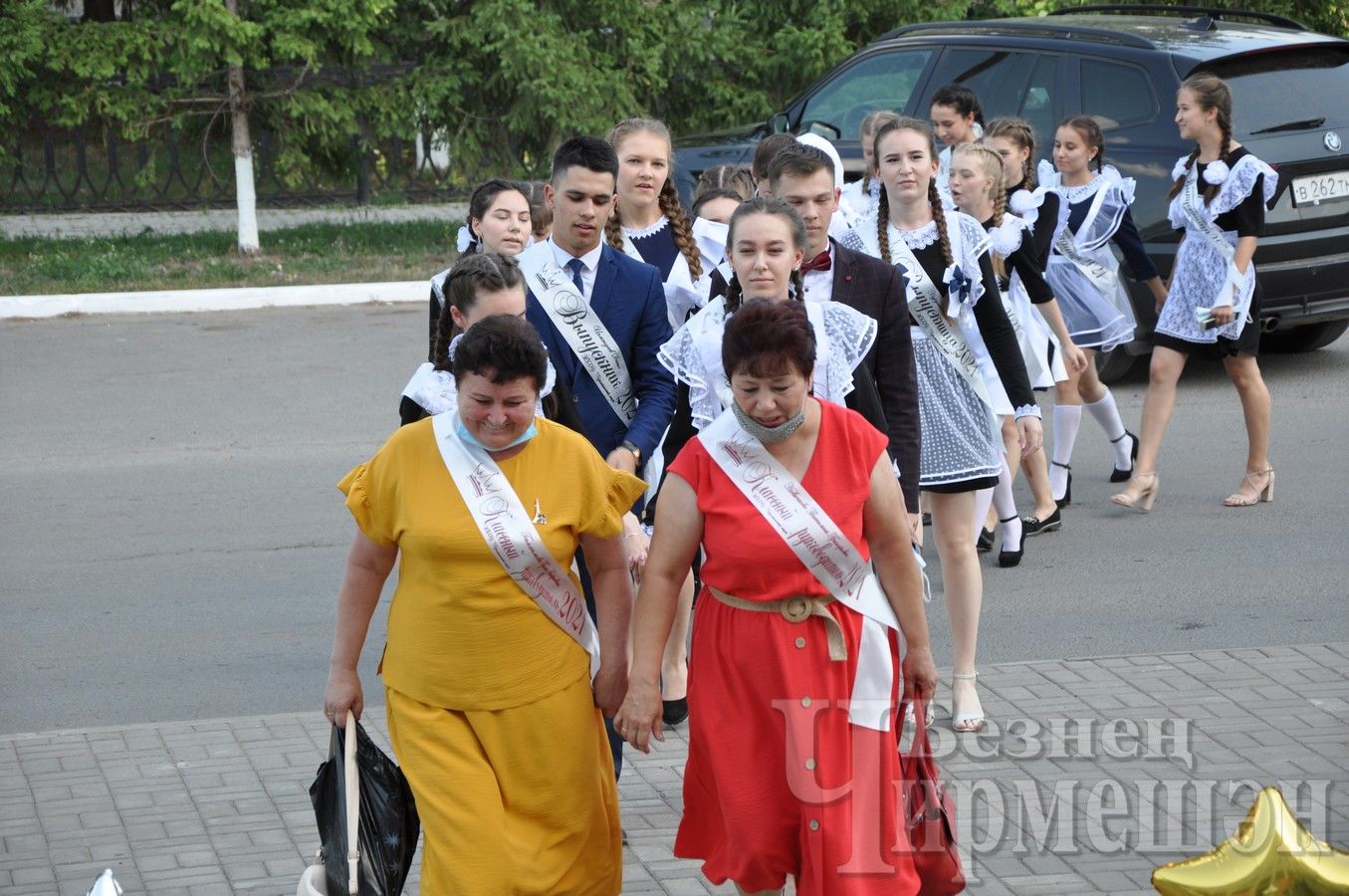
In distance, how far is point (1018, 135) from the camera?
323 inches

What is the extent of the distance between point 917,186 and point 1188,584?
8.11 feet

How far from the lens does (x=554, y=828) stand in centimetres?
387

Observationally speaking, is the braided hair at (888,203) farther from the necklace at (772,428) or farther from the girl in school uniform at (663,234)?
the necklace at (772,428)

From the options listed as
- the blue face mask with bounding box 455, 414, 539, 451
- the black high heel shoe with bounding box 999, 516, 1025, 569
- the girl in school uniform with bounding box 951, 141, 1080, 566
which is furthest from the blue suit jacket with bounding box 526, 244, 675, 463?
the black high heel shoe with bounding box 999, 516, 1025, 569

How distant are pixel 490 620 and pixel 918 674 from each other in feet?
3.22

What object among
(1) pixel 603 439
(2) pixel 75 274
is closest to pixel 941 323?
(1) pixel 603 439

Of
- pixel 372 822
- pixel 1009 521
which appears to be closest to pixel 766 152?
pixel 1009 521

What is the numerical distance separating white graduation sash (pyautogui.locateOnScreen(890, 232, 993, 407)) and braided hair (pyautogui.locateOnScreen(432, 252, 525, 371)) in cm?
174

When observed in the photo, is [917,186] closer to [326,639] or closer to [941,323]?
[941,323]

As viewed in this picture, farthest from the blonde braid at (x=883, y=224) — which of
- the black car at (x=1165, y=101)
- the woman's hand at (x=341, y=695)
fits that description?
the black car at (x=1165, y=101)

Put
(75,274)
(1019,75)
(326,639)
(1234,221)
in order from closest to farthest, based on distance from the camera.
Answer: (326,639) < (1234,221) < (1019,75) < (75,274)

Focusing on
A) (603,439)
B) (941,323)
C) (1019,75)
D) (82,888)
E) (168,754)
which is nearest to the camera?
(82,888)

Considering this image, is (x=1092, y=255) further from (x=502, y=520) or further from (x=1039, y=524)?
(x=502, y=520)

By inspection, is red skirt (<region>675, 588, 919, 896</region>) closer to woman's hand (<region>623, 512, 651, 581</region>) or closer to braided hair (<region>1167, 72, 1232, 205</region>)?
woman's hand (<region>623, 512, 651, 581</region>)
